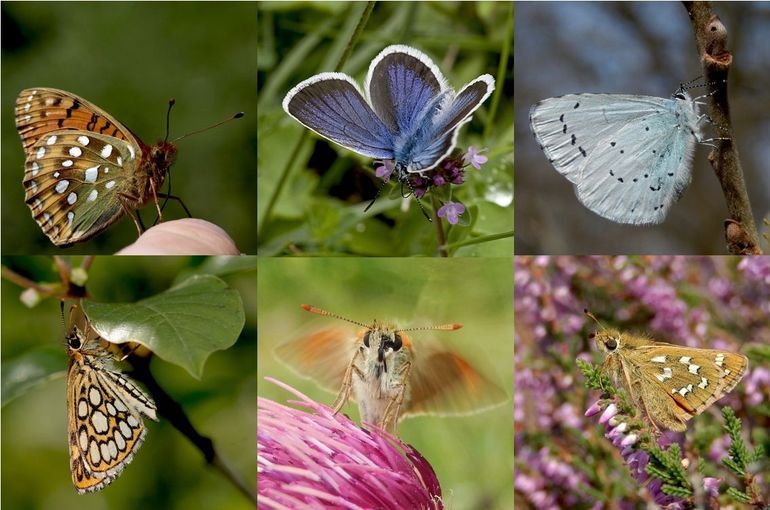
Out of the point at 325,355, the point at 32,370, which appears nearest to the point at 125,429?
the point at 32,370

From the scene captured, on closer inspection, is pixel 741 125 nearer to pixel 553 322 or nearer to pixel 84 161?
pixel 553 322

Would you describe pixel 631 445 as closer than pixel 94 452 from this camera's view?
Yes

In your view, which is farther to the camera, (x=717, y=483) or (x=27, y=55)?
(x=27, y=55)

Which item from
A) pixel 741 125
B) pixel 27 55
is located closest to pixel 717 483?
pixel 741 125

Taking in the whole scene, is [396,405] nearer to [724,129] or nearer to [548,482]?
[548,482]

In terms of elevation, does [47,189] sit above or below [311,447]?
above

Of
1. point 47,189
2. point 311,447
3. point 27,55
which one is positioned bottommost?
point 311,447
